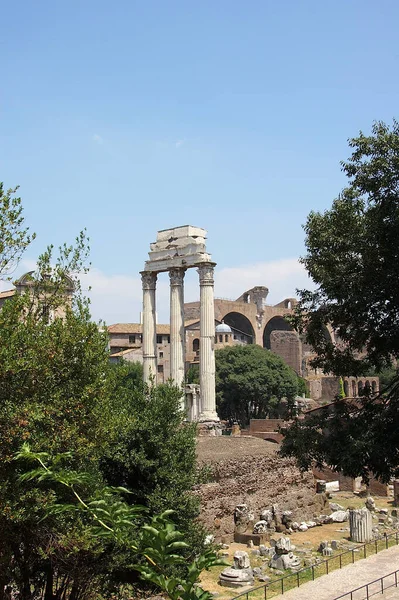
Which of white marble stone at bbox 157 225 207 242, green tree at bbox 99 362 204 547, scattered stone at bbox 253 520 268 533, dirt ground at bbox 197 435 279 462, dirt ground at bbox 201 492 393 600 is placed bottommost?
dirt ground at bbox 201 492 393 600

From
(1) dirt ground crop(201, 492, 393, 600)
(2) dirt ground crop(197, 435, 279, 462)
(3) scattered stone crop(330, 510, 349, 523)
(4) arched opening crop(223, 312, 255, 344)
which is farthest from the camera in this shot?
(4) arched opening crop(223, 312, 255, 344)

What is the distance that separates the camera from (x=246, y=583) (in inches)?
559

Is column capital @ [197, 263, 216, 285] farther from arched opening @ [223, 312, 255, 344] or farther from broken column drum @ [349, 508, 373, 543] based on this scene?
arched opening @ [223, 312, 255, 344]

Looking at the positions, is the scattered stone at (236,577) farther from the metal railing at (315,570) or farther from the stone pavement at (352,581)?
the stone pavement at (352,581)

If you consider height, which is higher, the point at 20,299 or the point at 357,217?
the point at 357,217

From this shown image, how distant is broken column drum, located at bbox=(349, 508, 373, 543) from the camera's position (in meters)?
18.0

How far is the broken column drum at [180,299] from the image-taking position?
31297mm

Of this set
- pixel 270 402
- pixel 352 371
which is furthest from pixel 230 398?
pixel 352 371

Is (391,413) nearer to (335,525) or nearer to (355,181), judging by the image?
(355,181)

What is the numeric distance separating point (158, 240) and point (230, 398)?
1641 centimetres

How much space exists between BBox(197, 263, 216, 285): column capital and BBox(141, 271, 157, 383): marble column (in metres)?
3.16

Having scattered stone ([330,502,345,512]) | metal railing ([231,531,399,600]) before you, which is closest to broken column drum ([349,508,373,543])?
metal railing ([231,531,399,600])

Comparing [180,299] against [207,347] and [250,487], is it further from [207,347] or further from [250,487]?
[250,487]

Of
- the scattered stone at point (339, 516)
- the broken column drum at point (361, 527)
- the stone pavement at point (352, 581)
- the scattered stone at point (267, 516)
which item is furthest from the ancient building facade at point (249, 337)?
the stone pavement at point (352, 581)
